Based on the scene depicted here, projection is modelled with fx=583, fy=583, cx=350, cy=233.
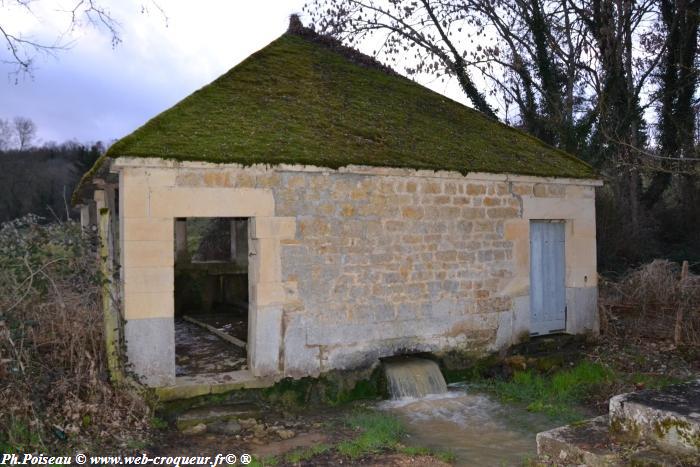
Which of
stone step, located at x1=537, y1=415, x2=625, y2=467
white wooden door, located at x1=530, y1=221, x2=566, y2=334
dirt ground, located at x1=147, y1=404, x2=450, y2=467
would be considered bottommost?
dirt ground, located at x1=147, y1=404, x2=450, y2=467

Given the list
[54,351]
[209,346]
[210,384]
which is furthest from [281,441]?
[209,346]

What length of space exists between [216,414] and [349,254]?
2329 millimetres

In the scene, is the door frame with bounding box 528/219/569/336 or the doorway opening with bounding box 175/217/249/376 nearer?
the door frame with bounding box 528/219/569/336

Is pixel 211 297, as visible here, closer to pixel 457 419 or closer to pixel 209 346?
pixel 209 346

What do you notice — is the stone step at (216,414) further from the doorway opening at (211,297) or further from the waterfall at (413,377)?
the doorway opening at (211,297)

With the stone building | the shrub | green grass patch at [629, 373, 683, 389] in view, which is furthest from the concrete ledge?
green grass patch at [629, 373, 683, 389]

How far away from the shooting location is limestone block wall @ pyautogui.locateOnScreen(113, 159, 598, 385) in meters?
6.00

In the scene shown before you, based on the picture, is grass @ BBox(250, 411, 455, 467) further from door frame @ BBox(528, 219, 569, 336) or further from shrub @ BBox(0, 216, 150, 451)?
door frame @ BBox(528, 219, 569, 336)

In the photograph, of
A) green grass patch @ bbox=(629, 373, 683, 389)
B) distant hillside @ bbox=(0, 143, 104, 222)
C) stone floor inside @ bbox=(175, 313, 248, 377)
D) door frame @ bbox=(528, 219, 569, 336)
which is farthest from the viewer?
distant hillside @ bbox=(0, 143, 104, 222)

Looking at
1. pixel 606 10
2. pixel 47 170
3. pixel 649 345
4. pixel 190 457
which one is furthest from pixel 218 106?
pixel 47 170

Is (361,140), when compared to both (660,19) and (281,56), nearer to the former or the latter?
(281,56)

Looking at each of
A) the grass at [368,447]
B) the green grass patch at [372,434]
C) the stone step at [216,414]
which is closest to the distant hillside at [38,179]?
the stone step at [216,414]

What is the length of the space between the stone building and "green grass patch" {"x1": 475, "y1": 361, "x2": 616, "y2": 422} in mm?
615

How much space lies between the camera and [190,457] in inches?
203
